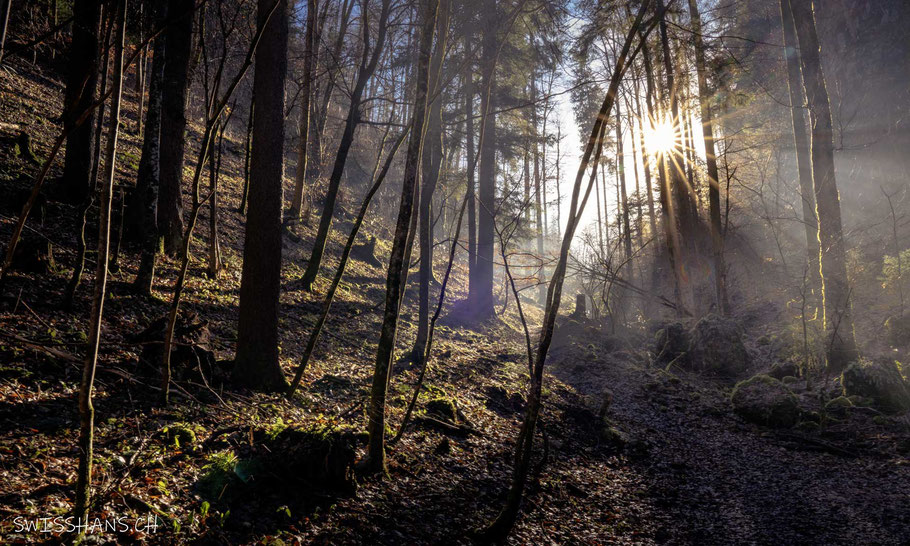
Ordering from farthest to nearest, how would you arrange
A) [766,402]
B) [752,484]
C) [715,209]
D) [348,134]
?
[715,209], [348,134], [766,402], [752,484]

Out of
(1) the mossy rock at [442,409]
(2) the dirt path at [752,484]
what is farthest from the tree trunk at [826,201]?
(1) the mossy rock at [442,409]

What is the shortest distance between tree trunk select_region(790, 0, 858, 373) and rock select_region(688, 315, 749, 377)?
6.41 feet

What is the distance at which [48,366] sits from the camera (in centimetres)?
464

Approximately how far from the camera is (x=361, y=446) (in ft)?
17.6

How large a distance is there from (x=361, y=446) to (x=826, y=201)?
34.5ft

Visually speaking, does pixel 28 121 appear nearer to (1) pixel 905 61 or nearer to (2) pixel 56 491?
(2) pixel 56 491

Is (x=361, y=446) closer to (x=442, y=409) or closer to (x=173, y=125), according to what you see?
(x=442, y=409)

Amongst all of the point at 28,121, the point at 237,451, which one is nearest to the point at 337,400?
the point at 237,451

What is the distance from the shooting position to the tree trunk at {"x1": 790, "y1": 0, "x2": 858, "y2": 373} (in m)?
9.19

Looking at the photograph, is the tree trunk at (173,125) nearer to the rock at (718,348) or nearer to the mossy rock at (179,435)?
the mossy rock at (179,435)

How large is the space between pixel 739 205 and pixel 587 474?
60.7ft

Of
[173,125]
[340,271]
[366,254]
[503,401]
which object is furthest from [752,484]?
[366,254]

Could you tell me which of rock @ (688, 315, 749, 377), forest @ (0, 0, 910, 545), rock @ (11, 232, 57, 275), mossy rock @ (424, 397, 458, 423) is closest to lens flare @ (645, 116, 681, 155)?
forest @ (0, 0, 910, 545)

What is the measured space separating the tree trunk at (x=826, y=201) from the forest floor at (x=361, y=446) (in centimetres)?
253
